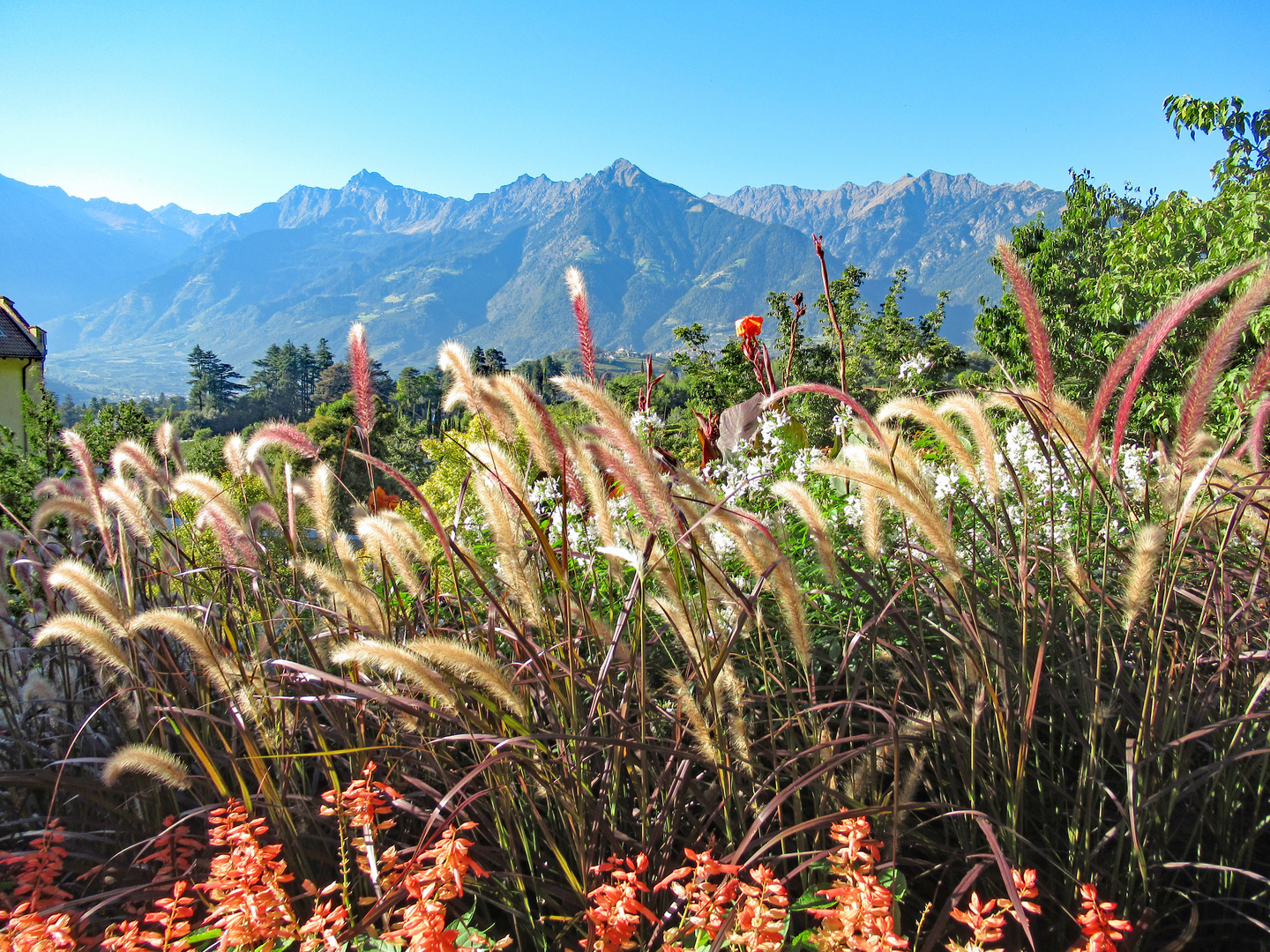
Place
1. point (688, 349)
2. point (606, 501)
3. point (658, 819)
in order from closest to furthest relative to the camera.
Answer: point (658, 819), point (606, 501), point (688, 349)

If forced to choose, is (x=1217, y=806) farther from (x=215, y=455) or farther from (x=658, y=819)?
(x=215, y=455)

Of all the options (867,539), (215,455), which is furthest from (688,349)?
(867,539)

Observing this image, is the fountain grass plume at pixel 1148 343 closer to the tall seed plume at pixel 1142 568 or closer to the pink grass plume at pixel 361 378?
the tall seed plume at pixel 1142 568

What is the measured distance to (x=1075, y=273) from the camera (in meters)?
19.8

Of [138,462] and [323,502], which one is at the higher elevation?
[138,462]

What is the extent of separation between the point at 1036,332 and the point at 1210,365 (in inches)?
12.3

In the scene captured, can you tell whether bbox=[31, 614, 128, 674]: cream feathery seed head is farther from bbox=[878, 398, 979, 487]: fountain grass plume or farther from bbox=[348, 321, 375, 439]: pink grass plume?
bbox=[878, 398, 979, 487]: fountain grass plume

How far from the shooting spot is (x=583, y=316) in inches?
73.4

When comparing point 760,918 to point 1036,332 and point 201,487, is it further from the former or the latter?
point 201,487

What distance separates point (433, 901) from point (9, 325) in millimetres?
25887

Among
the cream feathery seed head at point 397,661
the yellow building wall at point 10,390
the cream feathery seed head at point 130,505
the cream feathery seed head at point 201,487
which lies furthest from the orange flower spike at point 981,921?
the yellow building wall at point 10,390

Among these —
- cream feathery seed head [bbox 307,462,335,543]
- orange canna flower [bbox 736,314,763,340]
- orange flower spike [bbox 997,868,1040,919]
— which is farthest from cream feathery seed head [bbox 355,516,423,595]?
orange canna flower [bbox 736,314,763,340]

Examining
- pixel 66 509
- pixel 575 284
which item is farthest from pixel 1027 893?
pixel 66 509

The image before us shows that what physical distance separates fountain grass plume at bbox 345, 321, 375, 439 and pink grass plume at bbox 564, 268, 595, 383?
0.57 meters
